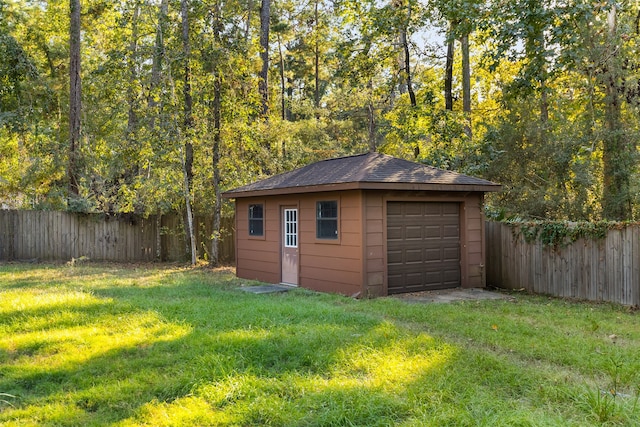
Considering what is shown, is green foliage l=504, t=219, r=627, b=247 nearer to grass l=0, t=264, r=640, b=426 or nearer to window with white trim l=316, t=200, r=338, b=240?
grass l=0, t=264, r=640, b=426

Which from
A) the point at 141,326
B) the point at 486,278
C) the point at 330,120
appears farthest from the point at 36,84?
the point at 486,278

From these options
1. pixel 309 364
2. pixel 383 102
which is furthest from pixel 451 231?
pixel 383 102

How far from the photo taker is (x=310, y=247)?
10.3m

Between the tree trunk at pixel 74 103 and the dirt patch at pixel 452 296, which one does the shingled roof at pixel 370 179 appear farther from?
the tree trunk at pixel 74 103

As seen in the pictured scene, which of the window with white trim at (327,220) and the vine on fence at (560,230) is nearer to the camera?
the vine on fence at (560,230)

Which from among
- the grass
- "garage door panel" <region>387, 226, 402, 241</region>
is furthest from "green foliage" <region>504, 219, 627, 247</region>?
"garage door panel" <region>387, 226, 402, 241</region>

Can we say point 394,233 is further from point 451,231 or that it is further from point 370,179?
point 451,231

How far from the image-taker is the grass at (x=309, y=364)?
3.67 meters

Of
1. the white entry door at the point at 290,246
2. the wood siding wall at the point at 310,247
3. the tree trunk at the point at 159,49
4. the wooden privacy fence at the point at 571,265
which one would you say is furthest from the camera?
the tree trunk at the point at 159,49

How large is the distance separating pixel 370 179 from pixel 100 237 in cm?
1070

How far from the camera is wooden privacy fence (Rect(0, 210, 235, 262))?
1570 cm

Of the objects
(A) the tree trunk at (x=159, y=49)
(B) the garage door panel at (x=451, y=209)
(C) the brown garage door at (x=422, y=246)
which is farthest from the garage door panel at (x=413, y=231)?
(A) the tree trunk at (x=159, y=49)

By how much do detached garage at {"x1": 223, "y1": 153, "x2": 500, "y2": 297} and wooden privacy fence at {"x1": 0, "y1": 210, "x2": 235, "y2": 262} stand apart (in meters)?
5.65

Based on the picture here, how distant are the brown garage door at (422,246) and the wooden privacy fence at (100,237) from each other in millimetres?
7851
